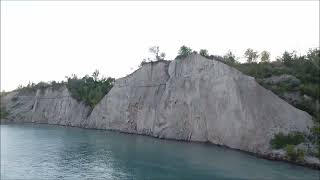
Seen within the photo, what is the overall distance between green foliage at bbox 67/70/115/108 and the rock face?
5.92 ft

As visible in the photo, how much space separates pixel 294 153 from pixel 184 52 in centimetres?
2251

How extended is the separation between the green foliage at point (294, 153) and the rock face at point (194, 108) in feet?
6.81

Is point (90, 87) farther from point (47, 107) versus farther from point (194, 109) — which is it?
point (194, 109)

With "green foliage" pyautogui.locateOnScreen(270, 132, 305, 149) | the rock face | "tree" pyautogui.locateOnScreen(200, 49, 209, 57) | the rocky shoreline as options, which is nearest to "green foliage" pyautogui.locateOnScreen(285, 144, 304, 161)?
"green foliage" pyautogui.locateOnScreen(270, 132, 305, 149)

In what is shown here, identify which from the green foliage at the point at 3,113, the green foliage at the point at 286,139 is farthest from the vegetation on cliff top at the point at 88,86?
the green foliage at the point at 286,139

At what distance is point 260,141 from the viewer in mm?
30922

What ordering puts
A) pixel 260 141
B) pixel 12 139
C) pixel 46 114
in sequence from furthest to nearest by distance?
pixel 46 114 → pixel 12 139 → pixel 260 141

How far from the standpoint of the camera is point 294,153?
2738 cm

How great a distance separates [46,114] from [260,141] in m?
50.2

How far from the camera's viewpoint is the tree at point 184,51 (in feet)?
147

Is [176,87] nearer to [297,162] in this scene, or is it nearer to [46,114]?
[297,162]

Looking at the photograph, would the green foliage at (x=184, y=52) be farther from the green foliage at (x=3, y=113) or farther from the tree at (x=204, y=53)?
the green foliage at (x=3, y=113)

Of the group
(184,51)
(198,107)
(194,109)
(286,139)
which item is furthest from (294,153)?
(184,51)

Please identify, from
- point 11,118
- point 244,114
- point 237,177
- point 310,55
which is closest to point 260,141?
point 244,114
